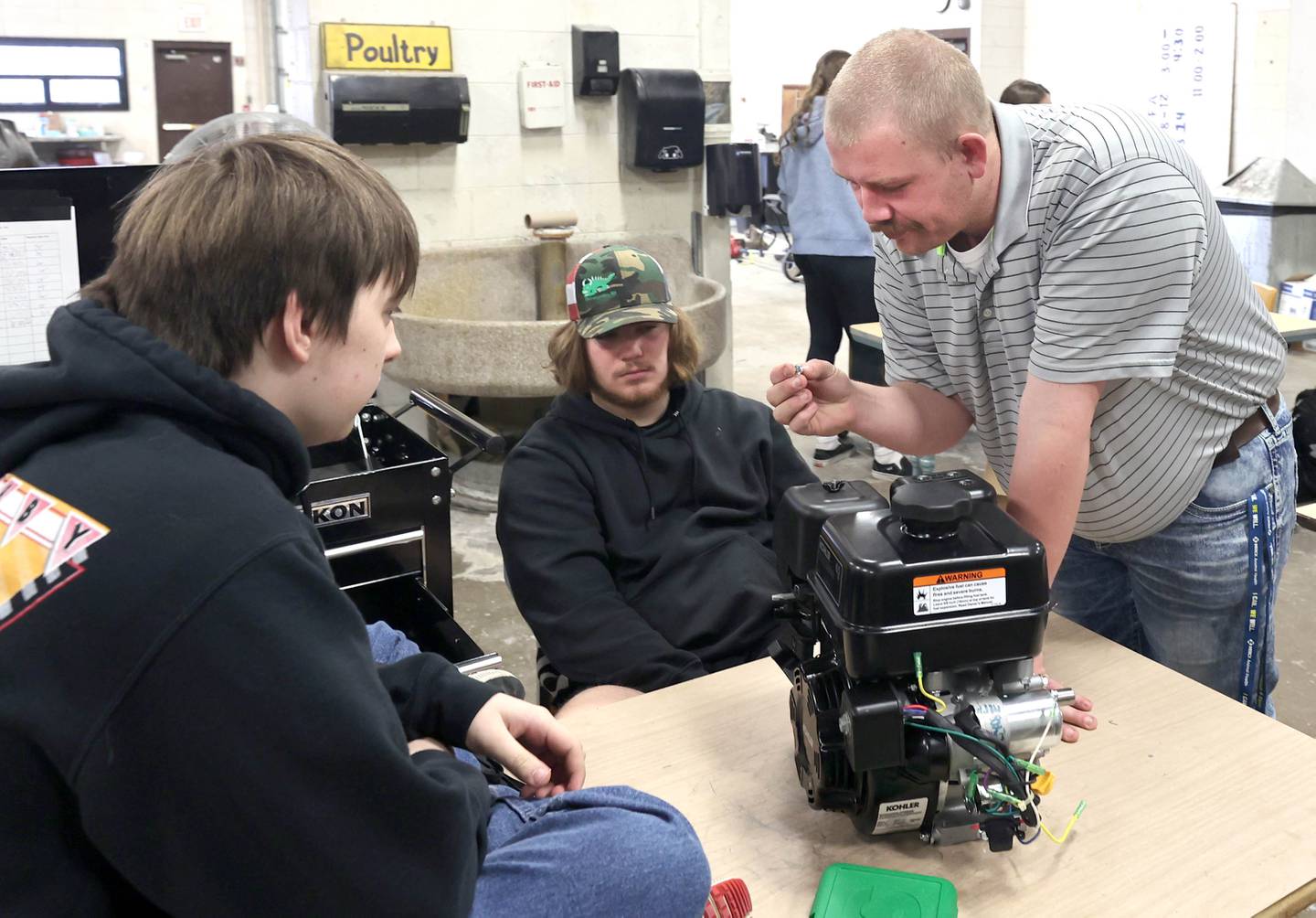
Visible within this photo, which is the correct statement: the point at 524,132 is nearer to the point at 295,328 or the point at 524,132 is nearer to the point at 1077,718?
the point at 1077,718

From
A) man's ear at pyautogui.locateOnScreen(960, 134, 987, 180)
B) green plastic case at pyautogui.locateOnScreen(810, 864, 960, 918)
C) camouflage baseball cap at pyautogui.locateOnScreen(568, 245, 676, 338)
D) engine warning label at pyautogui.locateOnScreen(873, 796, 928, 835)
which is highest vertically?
man's ear at pyautogui.locateOnScreen(960, 134, 987, 180)

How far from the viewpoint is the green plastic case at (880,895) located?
98 cm

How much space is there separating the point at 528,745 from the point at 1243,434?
1.04 meters

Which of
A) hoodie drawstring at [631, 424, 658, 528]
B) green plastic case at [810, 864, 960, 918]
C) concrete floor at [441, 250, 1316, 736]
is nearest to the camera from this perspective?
green plastic case at [810, 864, 960, 918]

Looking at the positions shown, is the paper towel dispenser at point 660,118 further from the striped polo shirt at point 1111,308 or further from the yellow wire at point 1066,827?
the yellow wire at point 1066,827

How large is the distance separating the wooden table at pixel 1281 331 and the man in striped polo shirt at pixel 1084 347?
2110 mm

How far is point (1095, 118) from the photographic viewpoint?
1316 millimetres

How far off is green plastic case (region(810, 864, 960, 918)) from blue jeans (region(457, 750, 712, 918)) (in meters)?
0.15

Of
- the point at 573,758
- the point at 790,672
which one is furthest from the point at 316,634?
the point at 790,672

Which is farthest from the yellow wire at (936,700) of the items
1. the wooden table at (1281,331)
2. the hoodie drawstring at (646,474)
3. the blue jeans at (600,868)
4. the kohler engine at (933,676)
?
the wooden table at (1281,331)

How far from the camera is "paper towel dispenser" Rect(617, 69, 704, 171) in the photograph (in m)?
4.50

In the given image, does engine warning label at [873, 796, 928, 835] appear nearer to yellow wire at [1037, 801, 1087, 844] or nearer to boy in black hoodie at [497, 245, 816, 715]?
yellow wire at [1037, 801, 1087, 844]

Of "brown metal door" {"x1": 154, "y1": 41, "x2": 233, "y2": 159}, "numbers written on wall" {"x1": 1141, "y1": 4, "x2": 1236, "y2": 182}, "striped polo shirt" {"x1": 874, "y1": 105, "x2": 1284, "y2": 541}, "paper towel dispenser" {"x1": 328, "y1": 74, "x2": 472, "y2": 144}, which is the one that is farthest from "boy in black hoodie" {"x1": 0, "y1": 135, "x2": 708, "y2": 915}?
"brown metal door" {"x1": 154, "y1": 41, "x2": 233, "y2": 159}

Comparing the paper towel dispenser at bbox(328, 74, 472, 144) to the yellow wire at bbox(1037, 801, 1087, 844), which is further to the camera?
the paper towel dispenser at bbox(328, 74, 472, 144)
